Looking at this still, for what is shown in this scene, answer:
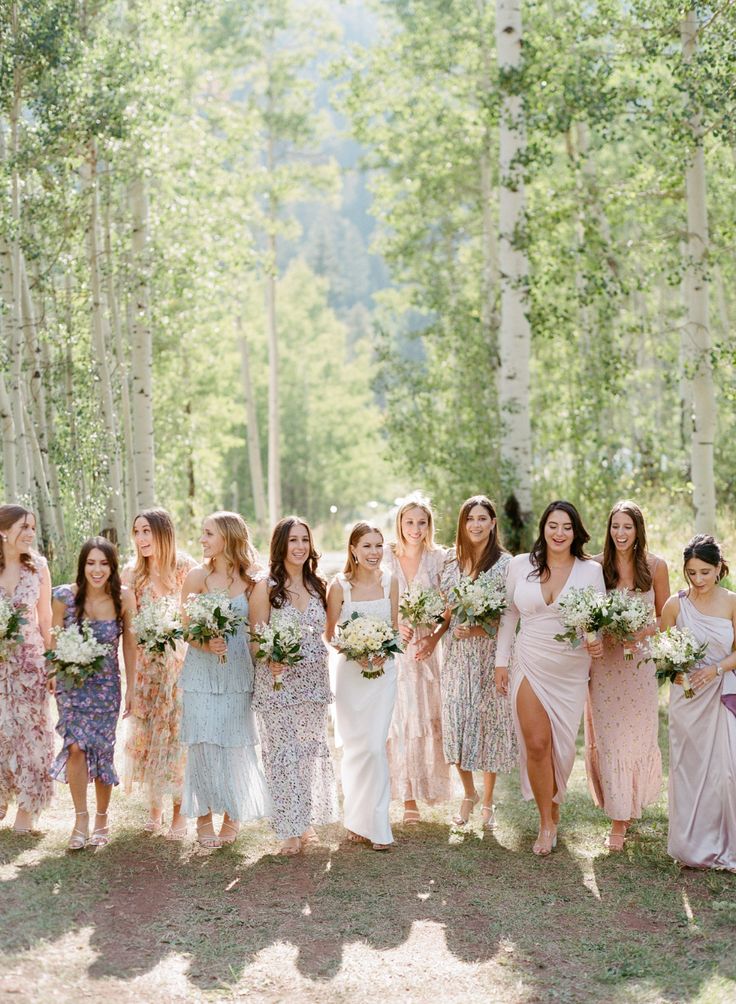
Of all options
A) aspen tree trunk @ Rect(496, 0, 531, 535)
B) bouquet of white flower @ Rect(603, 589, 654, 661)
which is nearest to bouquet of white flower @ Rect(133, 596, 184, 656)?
bouquet of white flower @ Rect(603, 589, 654, 661)

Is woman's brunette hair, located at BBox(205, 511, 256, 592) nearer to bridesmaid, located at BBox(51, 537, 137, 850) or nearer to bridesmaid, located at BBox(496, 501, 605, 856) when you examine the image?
bridesmaid, located at BBox(51, 537, 137, 850)

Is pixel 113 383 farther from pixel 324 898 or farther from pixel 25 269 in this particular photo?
pixel 324 898

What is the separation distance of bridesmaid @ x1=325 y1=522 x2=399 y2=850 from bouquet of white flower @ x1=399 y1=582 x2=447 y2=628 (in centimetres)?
9

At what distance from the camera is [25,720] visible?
7.35 m

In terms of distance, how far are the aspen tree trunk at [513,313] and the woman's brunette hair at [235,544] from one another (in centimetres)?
705

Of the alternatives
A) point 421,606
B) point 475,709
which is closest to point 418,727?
point 475,709

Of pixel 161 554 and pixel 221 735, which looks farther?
pixel 161 554

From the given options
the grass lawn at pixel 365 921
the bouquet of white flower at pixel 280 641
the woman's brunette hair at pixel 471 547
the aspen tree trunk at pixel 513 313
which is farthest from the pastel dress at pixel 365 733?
→ the aspen tree trunk at pixel 513 313

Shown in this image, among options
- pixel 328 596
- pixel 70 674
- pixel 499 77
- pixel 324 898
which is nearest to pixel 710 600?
pixel 328 596

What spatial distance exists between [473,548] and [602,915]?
257 centimetres

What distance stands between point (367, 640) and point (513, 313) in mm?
7659

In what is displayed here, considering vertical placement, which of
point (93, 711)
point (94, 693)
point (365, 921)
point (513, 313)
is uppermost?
point (513, 313)

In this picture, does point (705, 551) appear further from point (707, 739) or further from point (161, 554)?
point (161, 554)

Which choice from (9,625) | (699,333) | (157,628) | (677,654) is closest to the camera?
(677,654)
